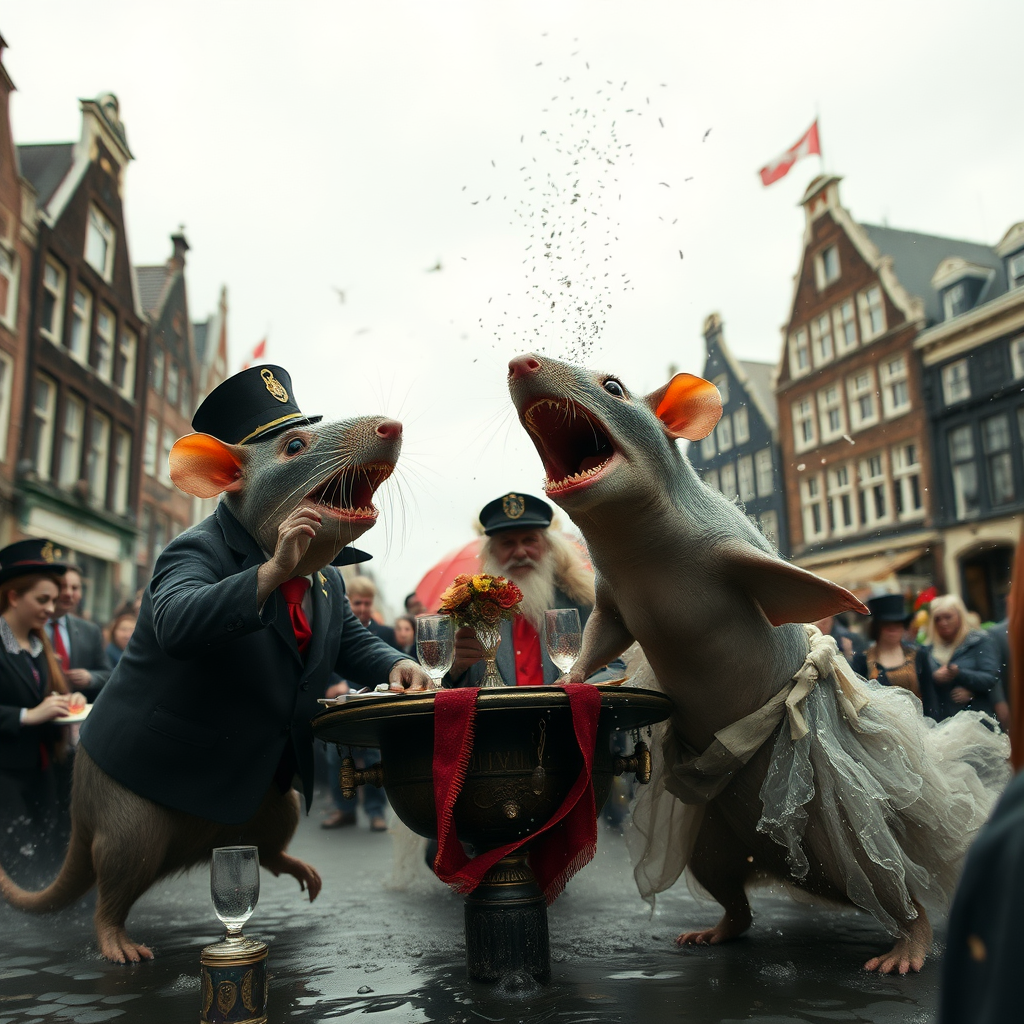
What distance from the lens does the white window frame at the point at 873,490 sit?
19.0m

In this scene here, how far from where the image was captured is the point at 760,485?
930 inches

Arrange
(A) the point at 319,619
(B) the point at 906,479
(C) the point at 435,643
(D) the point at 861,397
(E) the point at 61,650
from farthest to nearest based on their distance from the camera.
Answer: (D) the point at 861,397, (B) the point at 906,479, (E) the point at 61,650, (A) the point at 319,619, (C) the point at 435,643

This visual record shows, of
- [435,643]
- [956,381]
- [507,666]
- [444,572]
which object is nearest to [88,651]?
[444,572]

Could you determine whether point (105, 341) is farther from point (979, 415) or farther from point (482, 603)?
point (482, 603)

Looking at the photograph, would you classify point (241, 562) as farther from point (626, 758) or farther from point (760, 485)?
point (760, 485)

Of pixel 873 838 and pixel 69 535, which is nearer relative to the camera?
pixel 873 838

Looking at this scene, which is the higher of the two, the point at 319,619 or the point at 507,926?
the point at 319,619

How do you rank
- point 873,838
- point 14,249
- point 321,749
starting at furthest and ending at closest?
1. point 14,249
2. point 321,749
3. point 873,838

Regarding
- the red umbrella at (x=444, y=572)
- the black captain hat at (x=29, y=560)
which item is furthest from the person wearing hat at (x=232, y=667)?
the red umbrella at (x=444, y=572)

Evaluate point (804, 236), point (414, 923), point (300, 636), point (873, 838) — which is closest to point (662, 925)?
point (414, 923)

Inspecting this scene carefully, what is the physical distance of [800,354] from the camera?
21203 millimetres

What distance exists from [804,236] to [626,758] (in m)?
20.9

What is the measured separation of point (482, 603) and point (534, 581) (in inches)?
53.9

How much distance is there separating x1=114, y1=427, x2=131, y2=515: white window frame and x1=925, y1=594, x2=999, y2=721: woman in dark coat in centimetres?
1673
